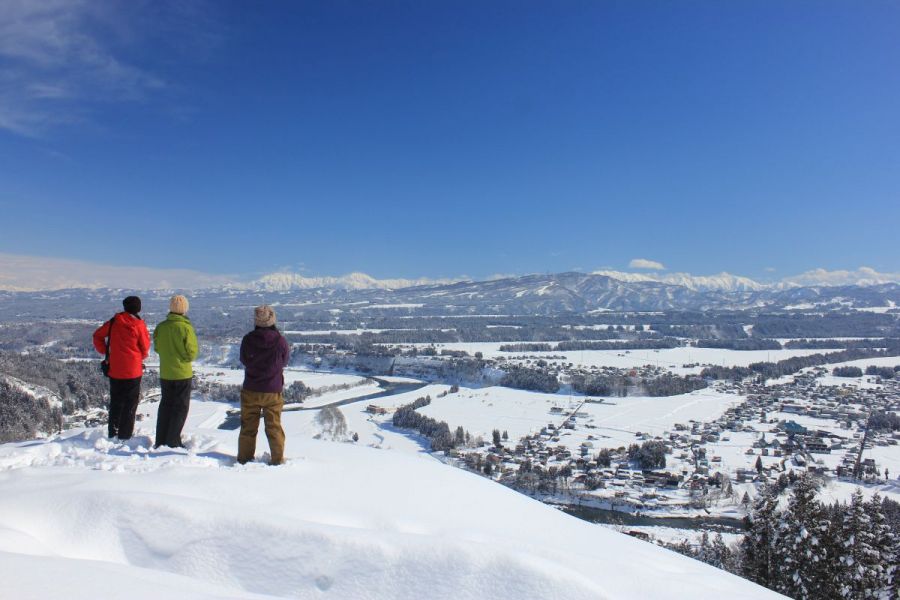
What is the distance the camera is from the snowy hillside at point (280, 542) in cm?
277

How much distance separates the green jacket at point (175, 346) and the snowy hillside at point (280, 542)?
1087 millimetres

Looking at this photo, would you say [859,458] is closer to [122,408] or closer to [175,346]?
[175,346]

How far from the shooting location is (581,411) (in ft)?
179

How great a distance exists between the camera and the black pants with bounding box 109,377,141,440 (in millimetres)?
5512

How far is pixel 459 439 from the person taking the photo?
39.3 m

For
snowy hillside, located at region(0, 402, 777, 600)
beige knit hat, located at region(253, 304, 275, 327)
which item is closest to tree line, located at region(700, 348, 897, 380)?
snowy hillside, located at region(0, 402, 777, 600)

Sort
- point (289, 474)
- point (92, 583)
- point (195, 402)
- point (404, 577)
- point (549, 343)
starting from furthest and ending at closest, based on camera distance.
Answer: point (549, 343)
point (195, 402)
point (289, 474)
point (404, 577)
point (92, 583)

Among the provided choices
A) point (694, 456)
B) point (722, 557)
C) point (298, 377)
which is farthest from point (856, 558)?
point (298, 377)

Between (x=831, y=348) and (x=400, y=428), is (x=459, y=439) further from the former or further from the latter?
(x=831, y=348)

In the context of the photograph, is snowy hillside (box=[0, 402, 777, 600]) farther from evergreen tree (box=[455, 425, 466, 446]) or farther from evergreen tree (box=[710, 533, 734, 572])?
evergreen tree (box=[455, 425, 466, 446])

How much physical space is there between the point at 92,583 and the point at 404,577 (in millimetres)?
1604

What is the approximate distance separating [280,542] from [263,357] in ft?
7.40

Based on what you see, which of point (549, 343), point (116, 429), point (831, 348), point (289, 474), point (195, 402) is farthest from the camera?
point (549, 343)

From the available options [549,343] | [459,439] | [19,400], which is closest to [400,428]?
[459,439]
